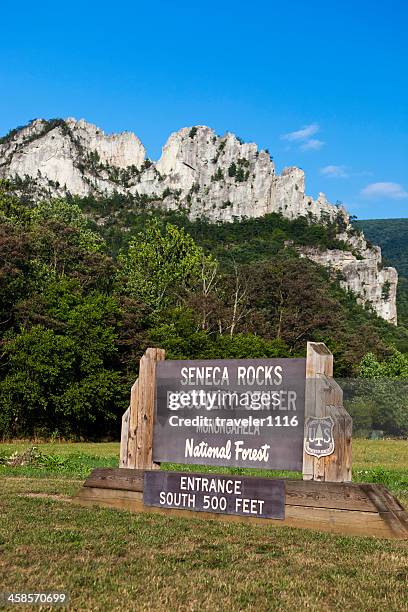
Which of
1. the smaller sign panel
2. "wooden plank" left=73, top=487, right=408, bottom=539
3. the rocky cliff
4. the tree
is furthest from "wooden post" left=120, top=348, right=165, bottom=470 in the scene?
the rocky cliff

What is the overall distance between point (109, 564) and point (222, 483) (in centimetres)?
312

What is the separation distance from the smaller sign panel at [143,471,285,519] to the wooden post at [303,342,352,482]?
0.52 m

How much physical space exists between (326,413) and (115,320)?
117 feet

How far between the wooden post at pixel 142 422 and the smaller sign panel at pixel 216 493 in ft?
1.34

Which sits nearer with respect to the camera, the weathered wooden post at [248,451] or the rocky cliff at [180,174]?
the weathered wooden post at [248,451]

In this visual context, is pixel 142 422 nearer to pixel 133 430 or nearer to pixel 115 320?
pixel 133 430

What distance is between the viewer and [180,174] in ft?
561

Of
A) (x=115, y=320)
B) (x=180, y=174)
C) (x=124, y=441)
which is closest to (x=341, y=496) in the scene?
(x=124, y=441)

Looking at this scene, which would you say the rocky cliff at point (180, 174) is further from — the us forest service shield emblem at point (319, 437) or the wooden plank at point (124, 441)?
the us forest service shield emblem at point (319, 437)

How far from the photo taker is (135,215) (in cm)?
13462

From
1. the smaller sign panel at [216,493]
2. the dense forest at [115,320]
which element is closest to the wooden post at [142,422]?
the smaller sign panel at [216,493]

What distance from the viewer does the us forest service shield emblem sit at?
9.06 meters

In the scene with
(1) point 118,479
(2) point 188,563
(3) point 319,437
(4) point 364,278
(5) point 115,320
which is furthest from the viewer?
(4) point 364,278

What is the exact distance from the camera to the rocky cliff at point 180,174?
15238 cm
